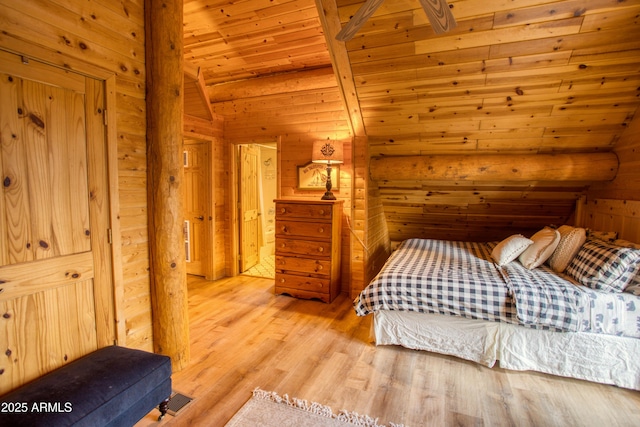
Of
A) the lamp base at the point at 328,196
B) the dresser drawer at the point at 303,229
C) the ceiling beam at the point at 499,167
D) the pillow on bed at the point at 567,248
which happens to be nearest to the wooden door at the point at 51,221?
the dresser drawer at the point at 303,229

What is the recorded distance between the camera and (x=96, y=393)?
1.42 m

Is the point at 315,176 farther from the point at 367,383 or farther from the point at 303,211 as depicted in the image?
the point at 367,383

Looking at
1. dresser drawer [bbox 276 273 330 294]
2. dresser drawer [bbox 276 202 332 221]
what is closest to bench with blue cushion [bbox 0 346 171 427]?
dresser drawer [bbox 276 273 330 294]

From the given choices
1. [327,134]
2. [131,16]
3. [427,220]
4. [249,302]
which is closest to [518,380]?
[427,220]

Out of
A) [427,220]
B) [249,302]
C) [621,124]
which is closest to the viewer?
[621,124]

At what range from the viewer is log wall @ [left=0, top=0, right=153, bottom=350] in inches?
60.1

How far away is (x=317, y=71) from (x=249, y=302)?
2.82 metres

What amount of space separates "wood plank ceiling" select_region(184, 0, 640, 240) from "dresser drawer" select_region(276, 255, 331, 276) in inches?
49.9

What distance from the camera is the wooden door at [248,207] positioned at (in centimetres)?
460

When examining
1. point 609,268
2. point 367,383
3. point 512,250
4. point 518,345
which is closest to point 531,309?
point 518,345

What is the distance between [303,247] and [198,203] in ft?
5.83

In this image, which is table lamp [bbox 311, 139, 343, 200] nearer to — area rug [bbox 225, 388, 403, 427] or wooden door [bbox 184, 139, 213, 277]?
wooden door [bbox 184, 139, 213, 277]

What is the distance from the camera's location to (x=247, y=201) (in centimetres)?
→ 476

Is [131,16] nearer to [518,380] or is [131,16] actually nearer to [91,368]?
[91,368]
